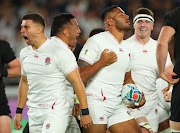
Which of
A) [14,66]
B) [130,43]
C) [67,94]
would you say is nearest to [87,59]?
[67,94]

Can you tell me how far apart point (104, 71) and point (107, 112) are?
19.6 inches

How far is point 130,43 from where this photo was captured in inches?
251

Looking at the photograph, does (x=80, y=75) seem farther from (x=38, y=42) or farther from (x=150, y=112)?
(x=150, y=112)

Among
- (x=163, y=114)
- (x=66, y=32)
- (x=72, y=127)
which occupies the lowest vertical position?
(x=163, y=114)

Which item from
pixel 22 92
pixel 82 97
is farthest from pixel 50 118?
pixel 22 92

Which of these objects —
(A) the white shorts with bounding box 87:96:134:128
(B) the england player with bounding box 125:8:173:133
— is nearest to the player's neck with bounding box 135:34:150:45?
(B) the england player with bounding box 125:8:173:133

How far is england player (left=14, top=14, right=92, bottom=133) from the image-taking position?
14.0 ft

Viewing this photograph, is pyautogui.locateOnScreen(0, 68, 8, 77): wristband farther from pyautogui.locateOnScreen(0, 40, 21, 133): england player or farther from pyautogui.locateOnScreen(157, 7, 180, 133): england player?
pyautogui.locateOnScreen(157, 7, 180, 133): england player

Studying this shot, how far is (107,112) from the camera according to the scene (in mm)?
4781

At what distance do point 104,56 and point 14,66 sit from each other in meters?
1.31

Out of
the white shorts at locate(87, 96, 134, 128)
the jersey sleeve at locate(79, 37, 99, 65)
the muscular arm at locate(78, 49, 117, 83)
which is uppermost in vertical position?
the jersey sleeve at locate(79, 37, 99, 65)

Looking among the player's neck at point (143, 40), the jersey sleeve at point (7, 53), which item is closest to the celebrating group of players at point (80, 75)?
the jersey sleeve at point (7, 53)

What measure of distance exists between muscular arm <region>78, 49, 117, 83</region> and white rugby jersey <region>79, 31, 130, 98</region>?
0.31 feet

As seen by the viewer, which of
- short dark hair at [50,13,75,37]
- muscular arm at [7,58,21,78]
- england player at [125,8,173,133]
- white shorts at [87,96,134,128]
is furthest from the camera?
england player at [125,8,173,133]
